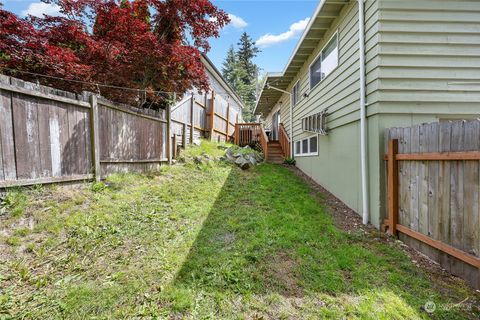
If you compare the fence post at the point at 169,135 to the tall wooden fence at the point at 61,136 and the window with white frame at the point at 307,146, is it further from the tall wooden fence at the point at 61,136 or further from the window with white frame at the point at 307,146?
the window with white frame at the point at 307,146

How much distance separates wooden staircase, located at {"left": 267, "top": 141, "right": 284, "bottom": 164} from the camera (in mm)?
11109

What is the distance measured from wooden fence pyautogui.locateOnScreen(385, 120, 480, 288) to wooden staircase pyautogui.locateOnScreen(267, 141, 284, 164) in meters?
7.18

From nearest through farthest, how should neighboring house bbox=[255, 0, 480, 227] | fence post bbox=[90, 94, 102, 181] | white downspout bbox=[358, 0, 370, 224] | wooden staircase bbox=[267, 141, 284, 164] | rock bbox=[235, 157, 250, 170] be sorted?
neighboring house bbox=[255, 0, 480, 227] < white downspout bbox=[358, 0, 370, 224] < fence post bbox=[90, 94, 102, 181] < rock bbox=[235, 157, 250, 170] < wooden staircase bbox=[267, 141, 284, 164]

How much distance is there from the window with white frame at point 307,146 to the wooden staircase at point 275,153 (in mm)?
1288

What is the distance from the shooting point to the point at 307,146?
8.46m

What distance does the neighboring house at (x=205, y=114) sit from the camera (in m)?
8.86

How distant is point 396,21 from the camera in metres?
4.03

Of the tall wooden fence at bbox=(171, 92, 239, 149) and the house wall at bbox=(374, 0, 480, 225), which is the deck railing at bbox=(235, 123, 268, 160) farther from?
the house wall at bbox=(374, 0, 480, 225)

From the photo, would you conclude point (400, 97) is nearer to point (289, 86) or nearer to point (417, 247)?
point (417, 247)

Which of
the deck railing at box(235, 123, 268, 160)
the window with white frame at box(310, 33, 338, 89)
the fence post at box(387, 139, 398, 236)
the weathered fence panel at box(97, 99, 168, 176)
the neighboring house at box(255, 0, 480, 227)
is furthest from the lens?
the deck railing at box(235, 123, 268, 160)

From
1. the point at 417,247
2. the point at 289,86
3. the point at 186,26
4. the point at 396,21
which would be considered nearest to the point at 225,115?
the point at 289,86

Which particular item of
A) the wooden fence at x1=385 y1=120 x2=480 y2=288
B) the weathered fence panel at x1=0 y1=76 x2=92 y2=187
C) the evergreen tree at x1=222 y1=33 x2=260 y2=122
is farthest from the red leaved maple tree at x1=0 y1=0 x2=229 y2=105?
the evergreen tree at x1=222 y1=33 x2=260 y2=122

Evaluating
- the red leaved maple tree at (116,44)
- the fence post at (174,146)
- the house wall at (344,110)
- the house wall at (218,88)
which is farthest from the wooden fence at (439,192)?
the house wall at (218,88)

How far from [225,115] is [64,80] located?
10.4m
